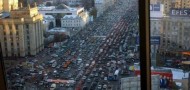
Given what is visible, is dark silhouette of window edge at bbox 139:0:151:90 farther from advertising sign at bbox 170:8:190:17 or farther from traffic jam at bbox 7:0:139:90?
advertising sign at bbox 170:8:190:17

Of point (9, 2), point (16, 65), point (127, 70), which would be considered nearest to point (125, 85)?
point (127, 70)

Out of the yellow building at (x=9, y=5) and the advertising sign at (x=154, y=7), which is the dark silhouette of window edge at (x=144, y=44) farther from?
the yellow building at (x=9, y=5)

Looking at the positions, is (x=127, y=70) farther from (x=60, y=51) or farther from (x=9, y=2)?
(x=9, y=2)

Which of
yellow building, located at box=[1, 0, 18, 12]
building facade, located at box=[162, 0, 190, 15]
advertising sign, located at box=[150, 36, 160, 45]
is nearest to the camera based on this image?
building facade, located at box=[162, 0, 190, 15]

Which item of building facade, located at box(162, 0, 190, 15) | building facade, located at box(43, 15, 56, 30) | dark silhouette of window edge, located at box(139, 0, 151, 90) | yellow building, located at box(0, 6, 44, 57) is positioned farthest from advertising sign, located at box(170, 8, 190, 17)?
yellow building, located at box(0, 6, 44, 57)

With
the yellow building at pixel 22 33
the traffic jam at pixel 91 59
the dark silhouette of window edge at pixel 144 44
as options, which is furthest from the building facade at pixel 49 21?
the dark silhouette of window edge at pixel 144 44

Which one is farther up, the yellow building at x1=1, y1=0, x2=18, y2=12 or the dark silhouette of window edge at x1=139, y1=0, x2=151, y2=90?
the yellow building at x1=1, y1=0, x2=18, y2=12
